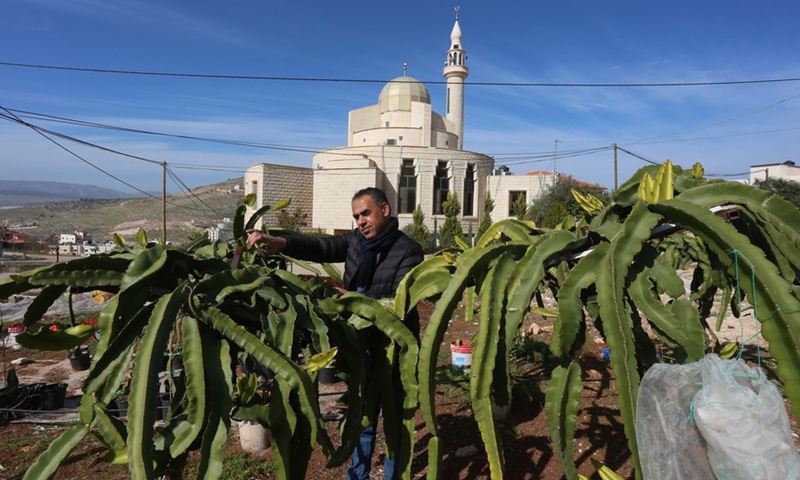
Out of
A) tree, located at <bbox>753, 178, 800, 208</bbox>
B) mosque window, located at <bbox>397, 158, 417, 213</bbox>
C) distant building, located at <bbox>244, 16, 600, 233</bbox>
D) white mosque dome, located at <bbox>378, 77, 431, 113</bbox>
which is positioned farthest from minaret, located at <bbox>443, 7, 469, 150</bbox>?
tree, located at <bbox>753, 178, 800, 208</bbox>

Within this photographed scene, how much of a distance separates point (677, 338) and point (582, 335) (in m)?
0.36

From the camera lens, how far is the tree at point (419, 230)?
934 inches

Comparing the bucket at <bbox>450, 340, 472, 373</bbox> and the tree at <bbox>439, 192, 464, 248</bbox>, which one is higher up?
the tree at <bbox>439, 192, 464, 248</bbox>

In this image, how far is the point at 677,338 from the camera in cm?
140

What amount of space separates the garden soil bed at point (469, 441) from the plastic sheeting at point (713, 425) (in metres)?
1.77

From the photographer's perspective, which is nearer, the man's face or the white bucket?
the man's face

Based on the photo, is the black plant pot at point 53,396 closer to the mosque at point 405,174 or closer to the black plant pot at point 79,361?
the black plant pot at point 79,361

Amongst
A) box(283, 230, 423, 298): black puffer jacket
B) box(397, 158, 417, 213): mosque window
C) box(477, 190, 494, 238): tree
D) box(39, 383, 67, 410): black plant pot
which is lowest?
box(39, 383, 67, 410): black plant pot

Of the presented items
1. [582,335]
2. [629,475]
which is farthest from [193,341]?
[629,475]

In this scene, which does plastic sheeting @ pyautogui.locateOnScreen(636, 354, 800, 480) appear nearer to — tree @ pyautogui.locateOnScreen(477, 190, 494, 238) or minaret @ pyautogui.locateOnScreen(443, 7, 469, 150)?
tree @ pyautogui.locateOnScreen(477, 190, 494, 238)

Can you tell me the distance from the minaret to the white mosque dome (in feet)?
5.99

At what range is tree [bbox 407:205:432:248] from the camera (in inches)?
934

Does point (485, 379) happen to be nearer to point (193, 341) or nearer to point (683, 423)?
point (683, 423)

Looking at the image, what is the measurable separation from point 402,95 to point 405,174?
6732 mm
